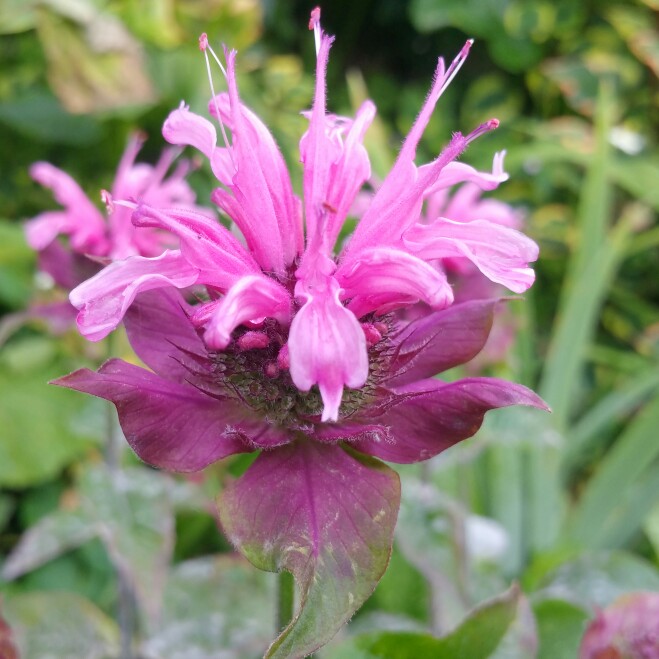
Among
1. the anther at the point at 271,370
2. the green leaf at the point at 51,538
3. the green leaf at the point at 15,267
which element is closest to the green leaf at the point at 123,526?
the green leaf at the point at 51,538

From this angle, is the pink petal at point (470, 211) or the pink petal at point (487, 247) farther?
the pink petal at point (470, 211)

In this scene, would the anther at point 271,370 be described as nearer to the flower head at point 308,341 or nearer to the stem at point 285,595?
the flower head at point 308,341

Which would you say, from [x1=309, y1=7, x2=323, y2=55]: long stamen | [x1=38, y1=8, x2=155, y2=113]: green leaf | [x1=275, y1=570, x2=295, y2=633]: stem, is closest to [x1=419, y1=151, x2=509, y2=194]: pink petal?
[x1=309, y1=7, x2=323, y2=55]: long stamen

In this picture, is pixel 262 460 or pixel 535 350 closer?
pixel 262 460

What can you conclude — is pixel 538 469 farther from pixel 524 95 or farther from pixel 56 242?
pixel 524 95

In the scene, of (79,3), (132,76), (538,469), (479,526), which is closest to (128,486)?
(479,526)

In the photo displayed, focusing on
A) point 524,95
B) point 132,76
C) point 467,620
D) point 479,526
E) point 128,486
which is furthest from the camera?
point 524,95
